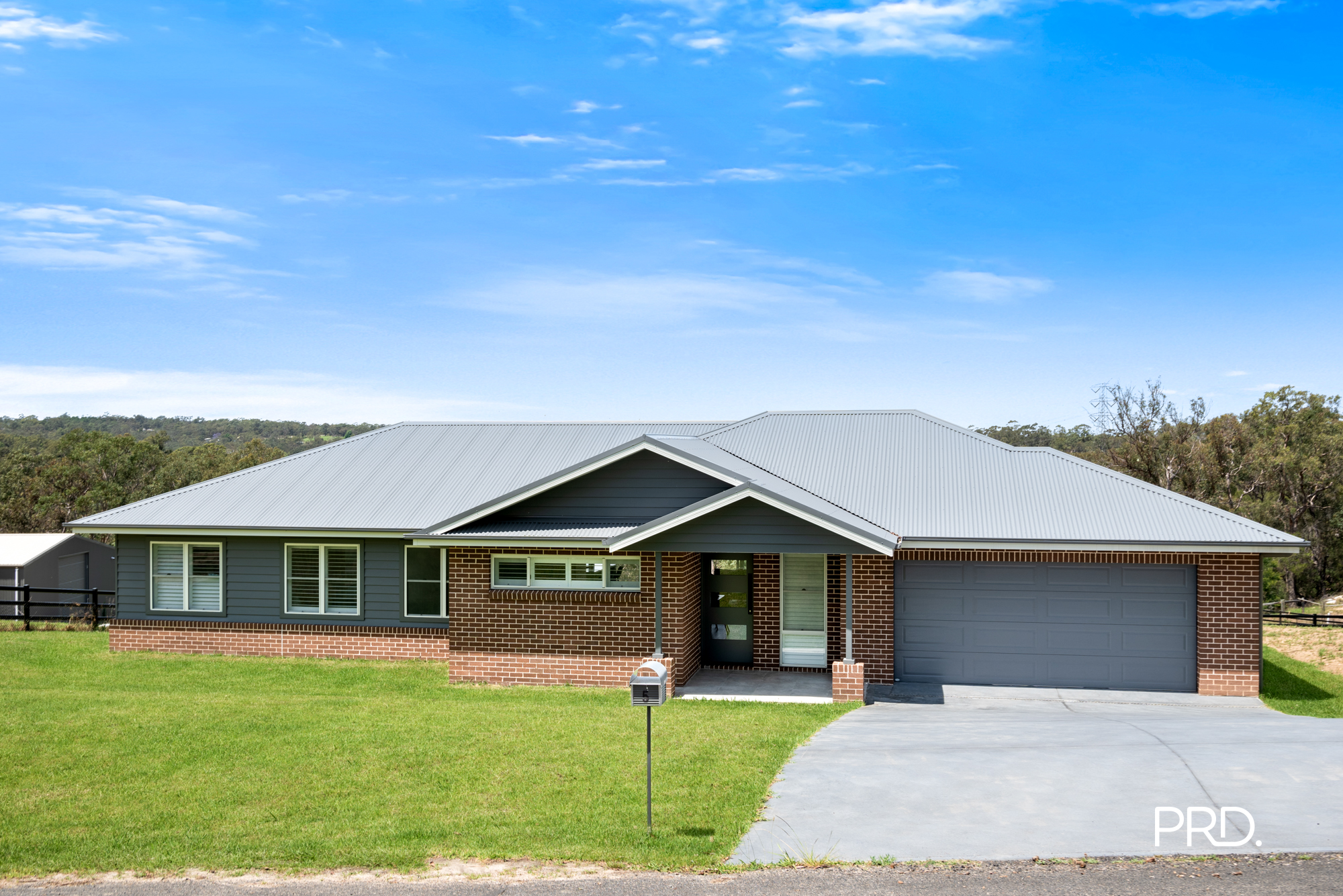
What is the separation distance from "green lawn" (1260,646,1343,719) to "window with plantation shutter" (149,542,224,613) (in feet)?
62.0

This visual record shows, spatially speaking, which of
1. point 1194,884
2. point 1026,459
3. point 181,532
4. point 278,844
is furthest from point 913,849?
point 181,532

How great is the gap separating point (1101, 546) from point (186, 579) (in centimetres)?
1703

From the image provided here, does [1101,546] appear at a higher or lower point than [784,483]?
lower

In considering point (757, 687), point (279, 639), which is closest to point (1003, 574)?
point (757, 687)

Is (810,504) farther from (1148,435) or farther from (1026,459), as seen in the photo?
(1148,435)

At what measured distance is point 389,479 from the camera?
2100 cm

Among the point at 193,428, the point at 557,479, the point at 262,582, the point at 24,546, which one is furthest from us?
the point at 193,428

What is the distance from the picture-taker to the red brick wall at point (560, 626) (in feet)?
52.3

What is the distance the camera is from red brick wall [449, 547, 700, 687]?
15.9 metres

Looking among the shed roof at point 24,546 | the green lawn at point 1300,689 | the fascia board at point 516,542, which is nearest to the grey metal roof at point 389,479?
the fascia board at point 516,542

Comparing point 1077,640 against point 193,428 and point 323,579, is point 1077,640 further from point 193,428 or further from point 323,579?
point 193,428

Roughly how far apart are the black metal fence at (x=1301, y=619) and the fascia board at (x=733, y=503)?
1068 inches

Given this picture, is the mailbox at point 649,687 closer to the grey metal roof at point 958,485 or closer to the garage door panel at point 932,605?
the grey metal roof at point 958,485

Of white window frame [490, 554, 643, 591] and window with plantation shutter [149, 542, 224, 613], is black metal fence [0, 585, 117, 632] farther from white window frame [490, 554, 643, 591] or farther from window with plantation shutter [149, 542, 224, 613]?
white window frame [490, 554, 643, 591]
